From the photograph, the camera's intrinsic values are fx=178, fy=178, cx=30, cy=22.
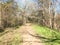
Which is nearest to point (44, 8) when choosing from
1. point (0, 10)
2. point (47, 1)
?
point (47, 1)

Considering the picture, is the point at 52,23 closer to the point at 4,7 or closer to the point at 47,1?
the point at 47,1

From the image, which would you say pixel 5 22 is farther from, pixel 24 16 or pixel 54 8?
pixel 24 16

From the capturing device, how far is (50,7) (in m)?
38.3

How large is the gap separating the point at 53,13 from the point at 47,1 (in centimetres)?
325

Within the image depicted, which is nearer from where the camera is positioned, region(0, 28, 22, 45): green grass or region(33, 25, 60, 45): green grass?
region(33, 25, 60, 45): green grass

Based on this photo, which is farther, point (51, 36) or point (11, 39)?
point (51, 36)

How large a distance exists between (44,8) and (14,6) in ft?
25.5

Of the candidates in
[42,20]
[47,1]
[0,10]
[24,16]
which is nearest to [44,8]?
[47,1]

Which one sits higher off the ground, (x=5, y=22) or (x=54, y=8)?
(x=54, y=8)

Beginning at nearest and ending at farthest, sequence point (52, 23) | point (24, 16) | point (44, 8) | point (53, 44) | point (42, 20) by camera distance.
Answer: point (53, 44)
point (52, 23)
point (44, 8)
point (42, 20)
point (24, 16)

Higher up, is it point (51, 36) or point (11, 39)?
point (11, 39)

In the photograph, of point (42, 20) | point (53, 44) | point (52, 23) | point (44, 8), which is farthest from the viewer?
point (42, 20)

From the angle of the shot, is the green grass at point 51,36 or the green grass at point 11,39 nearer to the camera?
the green grass at point 51,36

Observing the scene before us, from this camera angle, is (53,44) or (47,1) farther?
(47,1)
